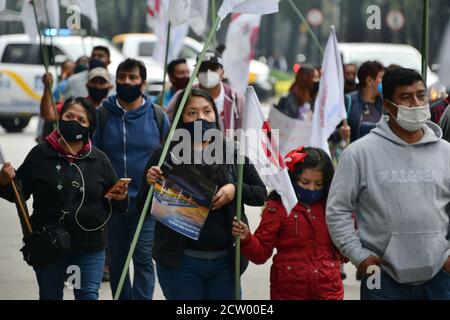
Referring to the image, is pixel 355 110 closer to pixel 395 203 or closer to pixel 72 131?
pixel 72 131

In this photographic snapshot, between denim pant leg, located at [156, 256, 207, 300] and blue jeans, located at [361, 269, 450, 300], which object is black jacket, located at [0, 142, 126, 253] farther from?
blue jeans, located at [361, 269, 450, 300]

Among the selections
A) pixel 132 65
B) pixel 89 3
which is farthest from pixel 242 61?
pixel 132 65

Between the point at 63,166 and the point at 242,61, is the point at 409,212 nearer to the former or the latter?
the point at 63,166

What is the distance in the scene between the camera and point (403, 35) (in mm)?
49969

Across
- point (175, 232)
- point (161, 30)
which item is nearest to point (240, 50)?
point (161, 30)

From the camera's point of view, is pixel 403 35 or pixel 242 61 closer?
pixel 242 61

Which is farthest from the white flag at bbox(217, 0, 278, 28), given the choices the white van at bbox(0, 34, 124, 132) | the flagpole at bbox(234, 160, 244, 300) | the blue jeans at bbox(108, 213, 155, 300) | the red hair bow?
the white van at bbox(0, 34, 124, 132)

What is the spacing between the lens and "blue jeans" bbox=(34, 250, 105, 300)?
6887 millimetres

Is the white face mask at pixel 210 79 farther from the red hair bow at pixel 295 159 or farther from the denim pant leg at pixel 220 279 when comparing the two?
the denim pant leg at pixel 220 279

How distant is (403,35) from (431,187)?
→ 4508cm

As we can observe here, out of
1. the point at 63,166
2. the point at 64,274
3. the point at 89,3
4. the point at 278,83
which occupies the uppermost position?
the point at 89,3

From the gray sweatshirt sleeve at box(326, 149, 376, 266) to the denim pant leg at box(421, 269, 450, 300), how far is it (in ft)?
1.00

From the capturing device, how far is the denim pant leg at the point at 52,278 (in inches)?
271

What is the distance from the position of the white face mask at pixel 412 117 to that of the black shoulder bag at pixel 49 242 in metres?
2.00
